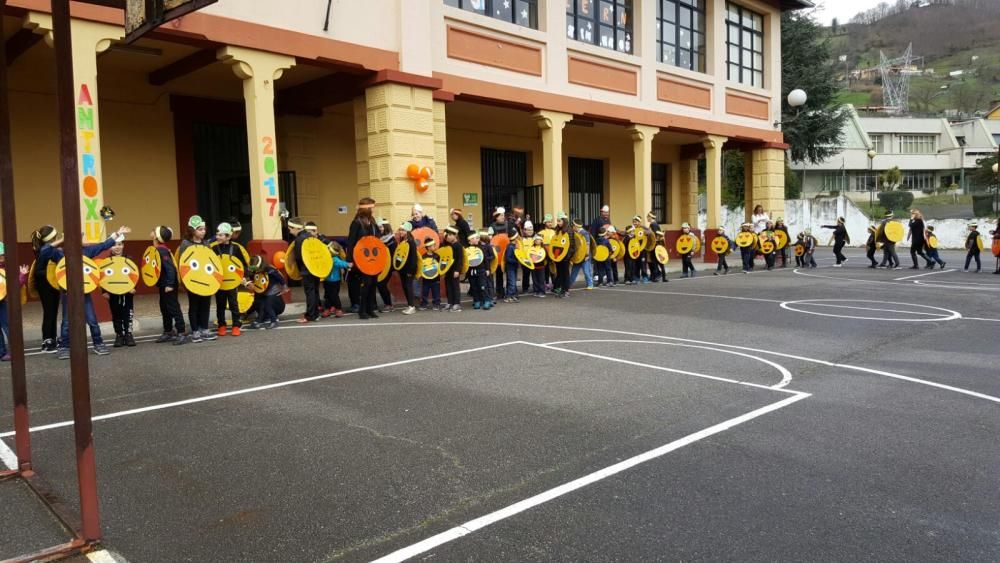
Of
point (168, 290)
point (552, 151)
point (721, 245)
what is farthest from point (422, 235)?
point (721, 245)

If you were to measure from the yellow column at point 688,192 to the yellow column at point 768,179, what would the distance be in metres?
2.37

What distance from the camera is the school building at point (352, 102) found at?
12.9 meters

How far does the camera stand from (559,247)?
15219mm

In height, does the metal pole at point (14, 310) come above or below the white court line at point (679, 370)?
above

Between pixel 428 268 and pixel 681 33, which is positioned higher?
pixel 681 33

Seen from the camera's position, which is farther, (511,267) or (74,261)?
(511,267)

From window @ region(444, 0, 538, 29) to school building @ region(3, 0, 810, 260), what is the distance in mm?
43

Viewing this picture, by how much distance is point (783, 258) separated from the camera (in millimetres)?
23391

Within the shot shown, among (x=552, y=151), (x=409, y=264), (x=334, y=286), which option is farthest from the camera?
(x=552, y=151)

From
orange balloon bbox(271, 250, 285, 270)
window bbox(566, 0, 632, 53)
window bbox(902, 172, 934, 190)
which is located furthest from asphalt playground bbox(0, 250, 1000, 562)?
window bbox(902, 172, 934, 190)

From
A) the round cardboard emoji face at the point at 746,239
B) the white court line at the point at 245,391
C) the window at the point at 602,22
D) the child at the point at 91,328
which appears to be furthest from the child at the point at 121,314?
the round cardboard emoji face at the point at 746,239

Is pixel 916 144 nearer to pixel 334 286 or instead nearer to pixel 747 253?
pixel 747 253

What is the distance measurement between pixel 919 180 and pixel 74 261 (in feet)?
319

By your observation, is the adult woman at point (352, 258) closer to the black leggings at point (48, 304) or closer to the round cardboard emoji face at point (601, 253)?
the black leggings at point (48, 304)
